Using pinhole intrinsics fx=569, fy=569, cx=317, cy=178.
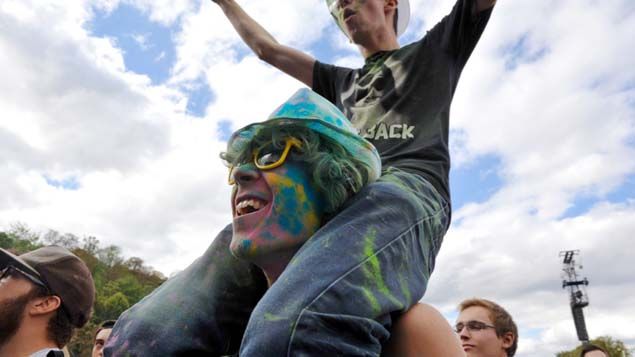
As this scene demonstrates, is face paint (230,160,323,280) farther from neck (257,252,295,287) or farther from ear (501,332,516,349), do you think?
ear (501,332,516,349)

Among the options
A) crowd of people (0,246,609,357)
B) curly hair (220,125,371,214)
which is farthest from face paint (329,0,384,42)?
crowd of people (0,246,609,357)

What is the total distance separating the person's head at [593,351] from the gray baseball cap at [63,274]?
5.06m

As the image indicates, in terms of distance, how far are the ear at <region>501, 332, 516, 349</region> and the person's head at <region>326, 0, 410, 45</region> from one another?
3296 millimetres

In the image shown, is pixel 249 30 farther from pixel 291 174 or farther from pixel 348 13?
pixel 291 174

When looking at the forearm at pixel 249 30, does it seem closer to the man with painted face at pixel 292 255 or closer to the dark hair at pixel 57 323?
the man with painted face at pixel 292 255

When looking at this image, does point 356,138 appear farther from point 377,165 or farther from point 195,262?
point 195,262

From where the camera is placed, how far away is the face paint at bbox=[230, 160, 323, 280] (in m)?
1.66

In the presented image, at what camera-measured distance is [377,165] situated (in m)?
1.87

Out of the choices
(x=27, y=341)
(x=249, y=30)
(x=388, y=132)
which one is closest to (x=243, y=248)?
(x=388, y=132)

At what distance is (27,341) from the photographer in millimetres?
3521

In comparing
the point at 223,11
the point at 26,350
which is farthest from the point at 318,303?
the point at 26,350

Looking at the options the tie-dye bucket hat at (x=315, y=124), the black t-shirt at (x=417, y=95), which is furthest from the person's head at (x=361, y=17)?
the tie-dye bucket hat at (x=315, y=124)

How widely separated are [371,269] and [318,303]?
0.62 ft

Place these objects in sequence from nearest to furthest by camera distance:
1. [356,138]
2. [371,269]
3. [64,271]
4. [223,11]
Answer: [371,269], [356,138], [223,11], [64,271]
